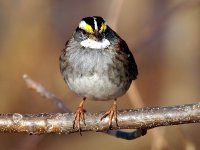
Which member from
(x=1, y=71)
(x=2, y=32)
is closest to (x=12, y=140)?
(x=1, y=71)

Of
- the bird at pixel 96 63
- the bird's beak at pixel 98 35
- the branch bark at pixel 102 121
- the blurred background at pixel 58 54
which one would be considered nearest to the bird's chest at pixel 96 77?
the bird at pixel 96 63

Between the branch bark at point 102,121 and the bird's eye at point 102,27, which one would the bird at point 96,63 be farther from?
the branch bark at point 102,121

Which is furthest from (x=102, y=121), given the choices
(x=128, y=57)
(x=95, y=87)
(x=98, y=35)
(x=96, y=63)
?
(x=128, y=57)

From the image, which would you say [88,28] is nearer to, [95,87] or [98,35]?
[98,35]

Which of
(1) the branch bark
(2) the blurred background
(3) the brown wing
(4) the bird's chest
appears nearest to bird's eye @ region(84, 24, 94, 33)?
(4) the bird's chest

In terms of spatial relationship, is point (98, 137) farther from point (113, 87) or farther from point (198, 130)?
point (113, 87)

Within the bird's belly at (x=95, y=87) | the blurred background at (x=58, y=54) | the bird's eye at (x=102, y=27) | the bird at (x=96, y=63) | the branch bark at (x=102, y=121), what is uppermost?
the blurred background at (x=58, y=54)
